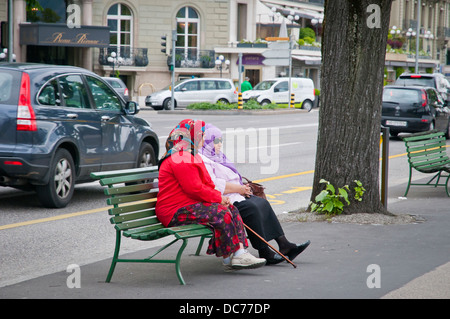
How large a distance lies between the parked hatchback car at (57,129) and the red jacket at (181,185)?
364 cm

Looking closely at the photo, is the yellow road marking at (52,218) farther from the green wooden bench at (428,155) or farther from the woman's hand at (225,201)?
the green wooden bench at (428,155)

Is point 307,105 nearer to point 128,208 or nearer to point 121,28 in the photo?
point 121,28

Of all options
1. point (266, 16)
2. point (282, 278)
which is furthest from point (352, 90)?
point (266, 16)

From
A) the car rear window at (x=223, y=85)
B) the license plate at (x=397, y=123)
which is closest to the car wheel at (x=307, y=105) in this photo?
the car rear window at (x=223, y=85)

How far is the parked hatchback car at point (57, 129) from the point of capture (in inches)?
372

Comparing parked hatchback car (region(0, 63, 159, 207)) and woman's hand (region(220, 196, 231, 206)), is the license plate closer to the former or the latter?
parked hatchback car (region(0, 63, 159, 207))

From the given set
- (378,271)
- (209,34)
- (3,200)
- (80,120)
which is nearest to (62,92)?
(80,120)

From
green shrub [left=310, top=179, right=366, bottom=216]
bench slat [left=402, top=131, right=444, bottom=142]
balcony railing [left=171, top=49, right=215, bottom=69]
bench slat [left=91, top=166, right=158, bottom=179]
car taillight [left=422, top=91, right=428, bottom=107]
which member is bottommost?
green shrub [left=310, top=179, right=366, bottom=216]

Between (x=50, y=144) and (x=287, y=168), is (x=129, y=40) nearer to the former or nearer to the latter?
(x=287, y=168)

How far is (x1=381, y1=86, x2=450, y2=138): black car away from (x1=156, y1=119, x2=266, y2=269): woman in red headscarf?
16.3m

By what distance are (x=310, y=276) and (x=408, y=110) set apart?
1684cm

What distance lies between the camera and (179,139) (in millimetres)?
6332

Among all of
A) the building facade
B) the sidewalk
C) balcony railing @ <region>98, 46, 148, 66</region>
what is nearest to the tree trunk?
the sidewalk

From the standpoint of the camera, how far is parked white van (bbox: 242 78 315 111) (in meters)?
42.3
